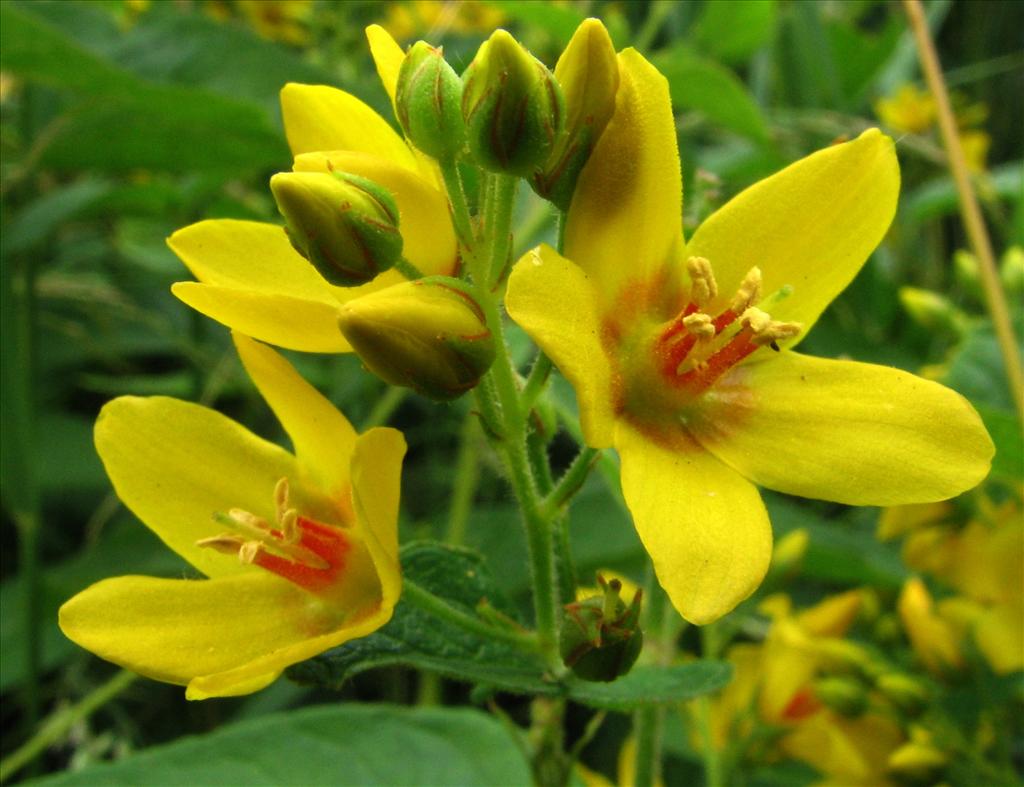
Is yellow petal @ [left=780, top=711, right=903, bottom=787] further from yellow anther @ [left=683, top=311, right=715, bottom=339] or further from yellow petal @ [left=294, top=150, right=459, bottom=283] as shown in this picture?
yellow petal @ [left=294, top=150, right=459, bottom=283]

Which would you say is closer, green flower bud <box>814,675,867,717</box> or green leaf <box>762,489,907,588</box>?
green flower bud <box>814,675,867,717</box>

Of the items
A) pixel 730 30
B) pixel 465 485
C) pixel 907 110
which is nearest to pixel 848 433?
pixel 465 485

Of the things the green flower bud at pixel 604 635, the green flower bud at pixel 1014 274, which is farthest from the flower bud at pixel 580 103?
the green flower bud at pixel 1014 274

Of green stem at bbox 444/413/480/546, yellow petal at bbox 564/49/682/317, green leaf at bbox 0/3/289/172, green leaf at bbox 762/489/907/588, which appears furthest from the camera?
green stem at bbox 444/413/480/546

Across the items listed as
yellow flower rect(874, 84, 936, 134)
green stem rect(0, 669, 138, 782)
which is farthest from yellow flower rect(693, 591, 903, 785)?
yellow flower rect(874, 84, 936, 134)

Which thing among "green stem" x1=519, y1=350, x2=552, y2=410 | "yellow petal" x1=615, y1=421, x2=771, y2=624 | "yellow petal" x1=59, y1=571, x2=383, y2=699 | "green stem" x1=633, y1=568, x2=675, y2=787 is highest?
"green stem" x1=519, y1=350, x2=552, y2=410

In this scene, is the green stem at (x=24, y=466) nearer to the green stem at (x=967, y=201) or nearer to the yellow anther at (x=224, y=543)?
the yellow anther at (x=224, y=543)

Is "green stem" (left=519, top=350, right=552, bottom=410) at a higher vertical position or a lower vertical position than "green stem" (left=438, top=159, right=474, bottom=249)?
lower
